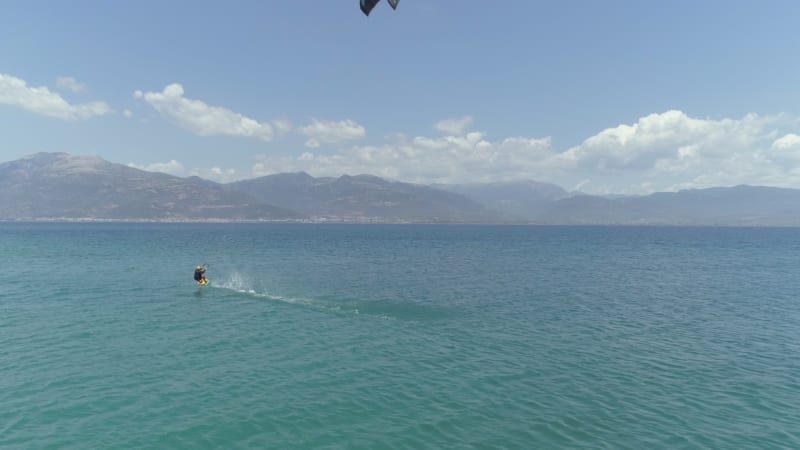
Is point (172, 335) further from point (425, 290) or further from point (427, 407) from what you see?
point (425, 290)

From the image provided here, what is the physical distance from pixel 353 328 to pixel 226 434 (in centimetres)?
1824

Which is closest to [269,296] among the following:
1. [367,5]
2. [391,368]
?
[391,368]

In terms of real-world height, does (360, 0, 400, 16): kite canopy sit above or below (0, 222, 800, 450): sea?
above

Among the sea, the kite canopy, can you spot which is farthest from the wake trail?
the kite canopy

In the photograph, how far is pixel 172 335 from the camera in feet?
108

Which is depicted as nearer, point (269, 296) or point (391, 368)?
point (391, 368)

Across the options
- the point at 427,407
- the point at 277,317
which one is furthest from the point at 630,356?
the point at 277,317

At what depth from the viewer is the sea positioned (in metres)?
18.8

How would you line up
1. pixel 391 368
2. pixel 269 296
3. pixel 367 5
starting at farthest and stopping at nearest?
pixel 269 296 → pixel 391 368 → pixel 367 5

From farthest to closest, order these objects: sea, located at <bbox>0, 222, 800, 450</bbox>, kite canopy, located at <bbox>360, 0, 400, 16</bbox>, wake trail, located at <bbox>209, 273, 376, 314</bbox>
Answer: wake trail, located at <bbox>209, 273, 376, 314</bbox>
sea, located at <bbox>0, 222, 800, 450</bbox>
kite canopy, located at <bbox>360, 0, 400, 16</bbox>

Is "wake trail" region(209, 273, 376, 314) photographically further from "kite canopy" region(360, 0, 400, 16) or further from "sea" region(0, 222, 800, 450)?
"kite canopy" region(360, 0, 400, 16)

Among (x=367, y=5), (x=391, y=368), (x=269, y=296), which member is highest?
(x=367, y=5)

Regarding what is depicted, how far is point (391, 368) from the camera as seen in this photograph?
87.6ft

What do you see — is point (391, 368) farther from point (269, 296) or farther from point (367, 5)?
point (269, 296)
